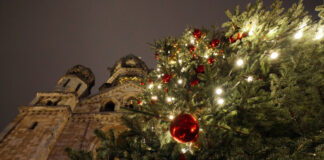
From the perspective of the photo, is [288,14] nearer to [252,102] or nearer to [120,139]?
[252,102]

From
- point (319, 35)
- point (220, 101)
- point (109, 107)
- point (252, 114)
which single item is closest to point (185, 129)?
point (220, 101)

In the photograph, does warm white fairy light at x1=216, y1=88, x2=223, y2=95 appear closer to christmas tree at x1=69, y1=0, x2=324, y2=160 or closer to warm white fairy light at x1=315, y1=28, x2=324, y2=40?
christmas tree at x1=69, y1=0, x2=324, y2=160

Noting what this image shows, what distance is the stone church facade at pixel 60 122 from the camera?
9.52 meters

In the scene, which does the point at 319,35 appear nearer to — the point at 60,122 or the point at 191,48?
the point at 191,48

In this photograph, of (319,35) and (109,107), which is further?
(109,107)

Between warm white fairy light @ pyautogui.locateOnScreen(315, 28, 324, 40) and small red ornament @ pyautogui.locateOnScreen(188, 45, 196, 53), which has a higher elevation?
small red ornament @ pyautogui.locateOnScreen(188, 45, 196, 53)

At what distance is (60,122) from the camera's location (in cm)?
1104

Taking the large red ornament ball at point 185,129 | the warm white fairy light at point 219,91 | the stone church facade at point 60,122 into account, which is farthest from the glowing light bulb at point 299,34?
the stone church facade at point 60,122

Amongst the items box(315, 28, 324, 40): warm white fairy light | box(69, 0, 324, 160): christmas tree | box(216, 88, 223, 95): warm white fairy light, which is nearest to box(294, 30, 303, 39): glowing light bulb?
box(69, 0, 324, 160): christmas tree

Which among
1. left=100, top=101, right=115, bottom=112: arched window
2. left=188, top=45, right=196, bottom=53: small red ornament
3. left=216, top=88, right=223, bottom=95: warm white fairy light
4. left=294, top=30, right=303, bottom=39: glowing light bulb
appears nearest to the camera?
left=216, top=88, right=223, bottom=95: warm white fairy light

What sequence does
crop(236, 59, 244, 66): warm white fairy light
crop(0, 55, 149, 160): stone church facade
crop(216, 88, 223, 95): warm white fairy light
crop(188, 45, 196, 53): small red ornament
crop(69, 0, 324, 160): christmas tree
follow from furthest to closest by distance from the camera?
crop(0, 55, 149, 160): stone church facade < crop(188, 45, 196, 53): small red ornament < crop(236, 59, 244, 66): warm white fairy light < crop(216, 88, 223, 95): warm white fairy light < crop(69, 0, 324, 160): christmas tree

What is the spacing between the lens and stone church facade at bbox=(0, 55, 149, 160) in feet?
31.2

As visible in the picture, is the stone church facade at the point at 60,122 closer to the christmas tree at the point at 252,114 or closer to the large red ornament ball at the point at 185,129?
the christmas tree at the point at 252,114

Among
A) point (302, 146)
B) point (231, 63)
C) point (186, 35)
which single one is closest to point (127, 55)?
point (186, 35)
